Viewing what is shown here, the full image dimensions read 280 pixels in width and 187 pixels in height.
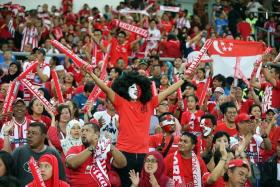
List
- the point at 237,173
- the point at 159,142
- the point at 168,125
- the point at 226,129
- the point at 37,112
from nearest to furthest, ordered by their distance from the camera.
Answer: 1. the point at 237,173
2. the point at 159,142
3. the point at 168,125
4. the point at 37,112
5. the point at 226,129

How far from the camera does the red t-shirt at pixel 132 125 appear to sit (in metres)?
9.56

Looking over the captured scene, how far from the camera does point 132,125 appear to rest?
9602mm

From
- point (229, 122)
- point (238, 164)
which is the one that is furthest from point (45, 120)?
point (238, 164)

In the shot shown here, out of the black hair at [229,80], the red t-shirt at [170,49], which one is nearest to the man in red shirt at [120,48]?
the red t-shirt at [170,49]

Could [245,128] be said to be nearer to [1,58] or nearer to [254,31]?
[1,58]

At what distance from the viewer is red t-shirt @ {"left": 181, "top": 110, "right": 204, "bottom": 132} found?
12763 millimetres

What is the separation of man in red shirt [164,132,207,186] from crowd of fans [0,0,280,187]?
1 centimetres

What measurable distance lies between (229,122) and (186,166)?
2108 millimetres

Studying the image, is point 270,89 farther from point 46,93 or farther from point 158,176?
point 158,176

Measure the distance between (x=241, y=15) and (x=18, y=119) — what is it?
47.9 feet

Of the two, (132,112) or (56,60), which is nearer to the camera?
(132,112)

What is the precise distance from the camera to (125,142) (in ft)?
31.4

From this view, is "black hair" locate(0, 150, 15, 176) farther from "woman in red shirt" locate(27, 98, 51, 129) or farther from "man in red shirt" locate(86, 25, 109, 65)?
"man in red shirt" locate(86, 25, 109, 65)

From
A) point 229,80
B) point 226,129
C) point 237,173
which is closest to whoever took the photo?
point 237,173
